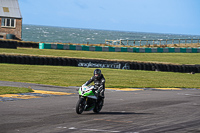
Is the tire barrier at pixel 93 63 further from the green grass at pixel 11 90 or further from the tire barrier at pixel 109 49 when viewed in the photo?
the tire barrier at pixel 109 49

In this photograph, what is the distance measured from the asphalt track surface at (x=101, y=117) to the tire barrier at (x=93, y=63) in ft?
57.9

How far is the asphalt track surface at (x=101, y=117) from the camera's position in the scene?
9.49 metres

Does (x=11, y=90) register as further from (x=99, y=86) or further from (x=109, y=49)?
(x=109, y=49)

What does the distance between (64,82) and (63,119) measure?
42.8ft

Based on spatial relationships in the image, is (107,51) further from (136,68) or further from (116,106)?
(116,106)

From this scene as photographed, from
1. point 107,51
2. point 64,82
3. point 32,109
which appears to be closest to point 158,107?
point 32,109

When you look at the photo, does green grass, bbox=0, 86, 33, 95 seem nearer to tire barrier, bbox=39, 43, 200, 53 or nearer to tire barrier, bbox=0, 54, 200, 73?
tire barrier, bbox=0, 54, 200, 73

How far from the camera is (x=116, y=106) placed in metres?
14.6

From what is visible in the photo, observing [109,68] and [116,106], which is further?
[109,68]

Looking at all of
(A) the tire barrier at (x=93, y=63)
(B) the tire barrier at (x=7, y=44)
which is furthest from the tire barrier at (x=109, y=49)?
(A) the tire barrier at (x=93, y=63)

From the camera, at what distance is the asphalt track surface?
374 inches

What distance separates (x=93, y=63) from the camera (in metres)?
35.1

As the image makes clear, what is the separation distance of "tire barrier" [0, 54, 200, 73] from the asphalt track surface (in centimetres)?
1764

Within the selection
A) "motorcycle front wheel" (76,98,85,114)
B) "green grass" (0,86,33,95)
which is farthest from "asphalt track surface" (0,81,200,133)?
"green grass" (0,86,33,95)
